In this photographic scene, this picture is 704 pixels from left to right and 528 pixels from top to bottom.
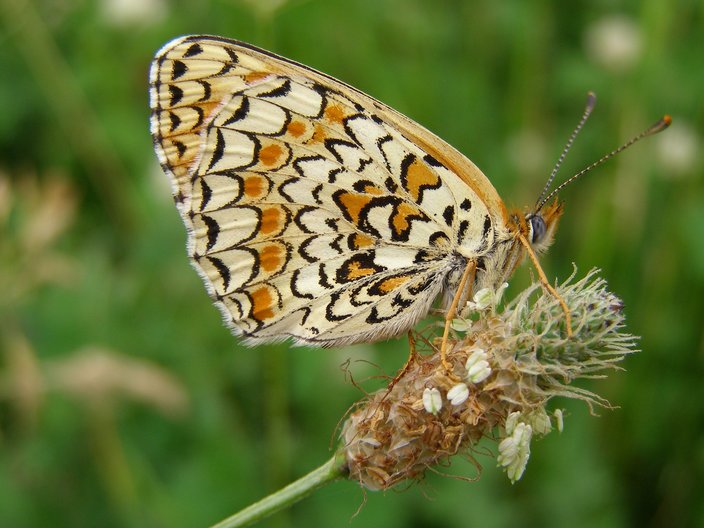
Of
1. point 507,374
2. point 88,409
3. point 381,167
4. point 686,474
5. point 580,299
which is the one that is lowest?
point 686,474

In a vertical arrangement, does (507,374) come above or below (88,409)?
above

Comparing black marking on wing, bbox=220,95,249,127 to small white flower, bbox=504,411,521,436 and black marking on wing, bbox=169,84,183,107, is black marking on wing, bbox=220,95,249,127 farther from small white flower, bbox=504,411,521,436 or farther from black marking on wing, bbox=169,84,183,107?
small white flower, bbox=504,411,521,436

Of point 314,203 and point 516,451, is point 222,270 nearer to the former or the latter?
point 314,203

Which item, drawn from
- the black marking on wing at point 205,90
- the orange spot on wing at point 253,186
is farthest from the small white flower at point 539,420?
the black marking on wing at point 205,90

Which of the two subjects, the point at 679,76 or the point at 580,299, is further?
the point at 679,76

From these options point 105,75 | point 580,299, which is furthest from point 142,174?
point 580,299

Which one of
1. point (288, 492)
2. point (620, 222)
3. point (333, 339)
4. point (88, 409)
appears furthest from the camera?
point (620, 222)

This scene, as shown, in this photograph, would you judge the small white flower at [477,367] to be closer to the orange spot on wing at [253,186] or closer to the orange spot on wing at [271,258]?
the orange spot on wing at [271,258]

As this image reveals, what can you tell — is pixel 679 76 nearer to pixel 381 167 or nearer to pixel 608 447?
pixel 608 447
